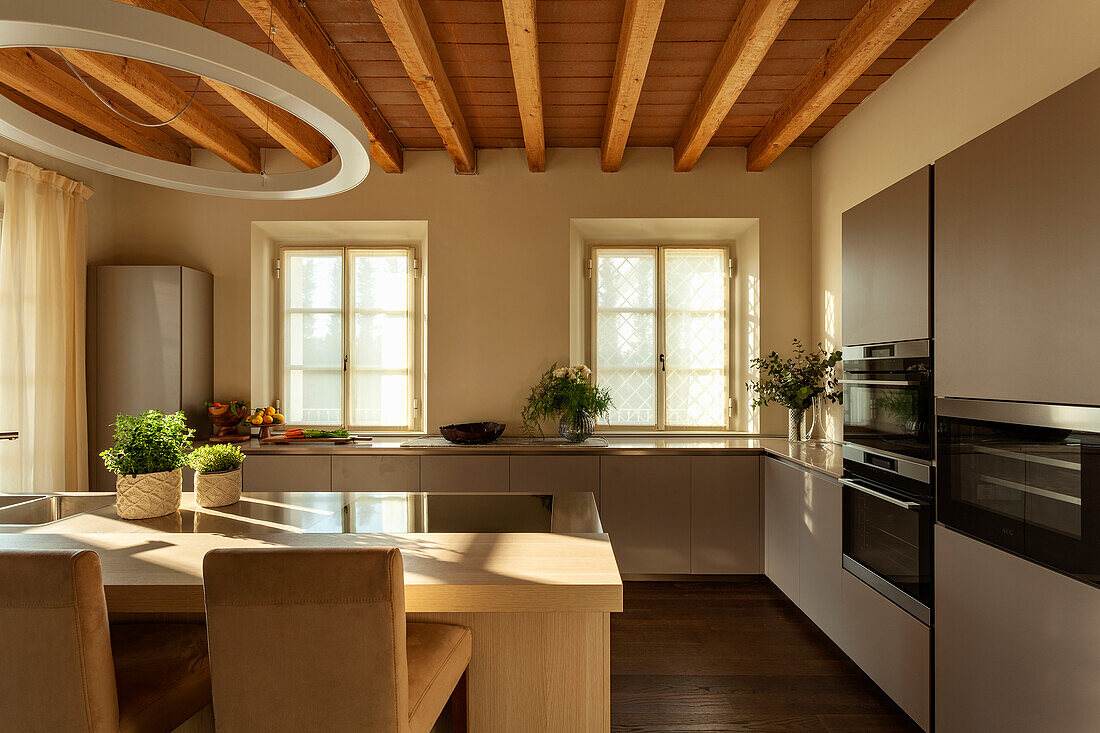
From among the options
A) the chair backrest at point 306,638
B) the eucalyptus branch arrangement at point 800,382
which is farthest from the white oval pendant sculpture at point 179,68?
the eucalyptus branch arrangement at point 800,382

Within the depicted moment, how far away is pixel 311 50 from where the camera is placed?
8.39 ft

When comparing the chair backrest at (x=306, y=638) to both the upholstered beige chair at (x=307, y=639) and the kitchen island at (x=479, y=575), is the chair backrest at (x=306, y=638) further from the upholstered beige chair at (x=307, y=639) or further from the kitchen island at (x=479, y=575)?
the kitchen island at (x=479, y=575)

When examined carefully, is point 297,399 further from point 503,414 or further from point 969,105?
point 969,105

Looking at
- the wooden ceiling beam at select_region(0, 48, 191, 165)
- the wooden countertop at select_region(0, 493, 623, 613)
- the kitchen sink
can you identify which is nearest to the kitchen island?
the wooden countertop at select_region(0, 493, 623, 613)

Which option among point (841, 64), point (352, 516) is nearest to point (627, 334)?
point (841, 64)

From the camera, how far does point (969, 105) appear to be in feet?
8.21

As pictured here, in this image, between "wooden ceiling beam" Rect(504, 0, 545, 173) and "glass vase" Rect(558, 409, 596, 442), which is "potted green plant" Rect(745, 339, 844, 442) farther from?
"wooden ceiling beam" Rect(504, 0, 545, 173)

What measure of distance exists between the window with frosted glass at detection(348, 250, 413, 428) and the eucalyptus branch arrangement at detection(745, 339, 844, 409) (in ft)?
7.67

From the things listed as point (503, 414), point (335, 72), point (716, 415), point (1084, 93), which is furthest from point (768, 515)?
point (335, 72)

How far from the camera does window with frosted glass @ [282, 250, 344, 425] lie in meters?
4.38

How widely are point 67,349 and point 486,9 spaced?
2864mm

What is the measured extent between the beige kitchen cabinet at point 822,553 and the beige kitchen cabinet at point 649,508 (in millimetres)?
739

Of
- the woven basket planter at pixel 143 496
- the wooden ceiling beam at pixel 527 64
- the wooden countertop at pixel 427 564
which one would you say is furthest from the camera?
the wooden ceiling beam at pixel 527 64

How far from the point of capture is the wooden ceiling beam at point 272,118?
2.37 m
